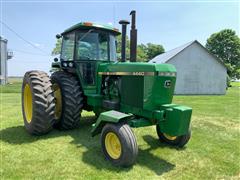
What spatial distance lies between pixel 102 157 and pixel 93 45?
9.70ft

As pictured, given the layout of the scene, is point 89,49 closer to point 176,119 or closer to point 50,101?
point 50,101

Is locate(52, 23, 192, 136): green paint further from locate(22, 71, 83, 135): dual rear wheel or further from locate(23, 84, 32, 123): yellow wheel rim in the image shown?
locate(23, 84, 32, 123): yellow wheel rim

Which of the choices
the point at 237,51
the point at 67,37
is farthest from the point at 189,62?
the point at 237,51

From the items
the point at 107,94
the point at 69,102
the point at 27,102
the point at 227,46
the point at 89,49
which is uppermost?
the point at 227,46

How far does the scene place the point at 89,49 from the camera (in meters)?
6.29

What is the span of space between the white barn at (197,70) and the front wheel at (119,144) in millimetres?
19192

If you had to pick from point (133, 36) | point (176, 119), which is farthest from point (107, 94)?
point (176, 119)

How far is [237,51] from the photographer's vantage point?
51969mm

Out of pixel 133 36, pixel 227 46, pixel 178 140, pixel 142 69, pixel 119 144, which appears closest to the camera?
pixel 119 144

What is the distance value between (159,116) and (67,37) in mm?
3716

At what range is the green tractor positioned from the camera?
4.42 m

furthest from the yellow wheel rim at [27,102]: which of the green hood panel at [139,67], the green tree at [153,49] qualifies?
the green tree at [153,49]

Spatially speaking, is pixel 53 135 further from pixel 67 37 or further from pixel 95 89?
pixel 67 37

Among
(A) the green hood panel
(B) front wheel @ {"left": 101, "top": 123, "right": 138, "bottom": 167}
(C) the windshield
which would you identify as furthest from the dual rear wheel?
(B) front wheel @ {"left": 101, "top": 123, "right": 138, "bottom": 167}
